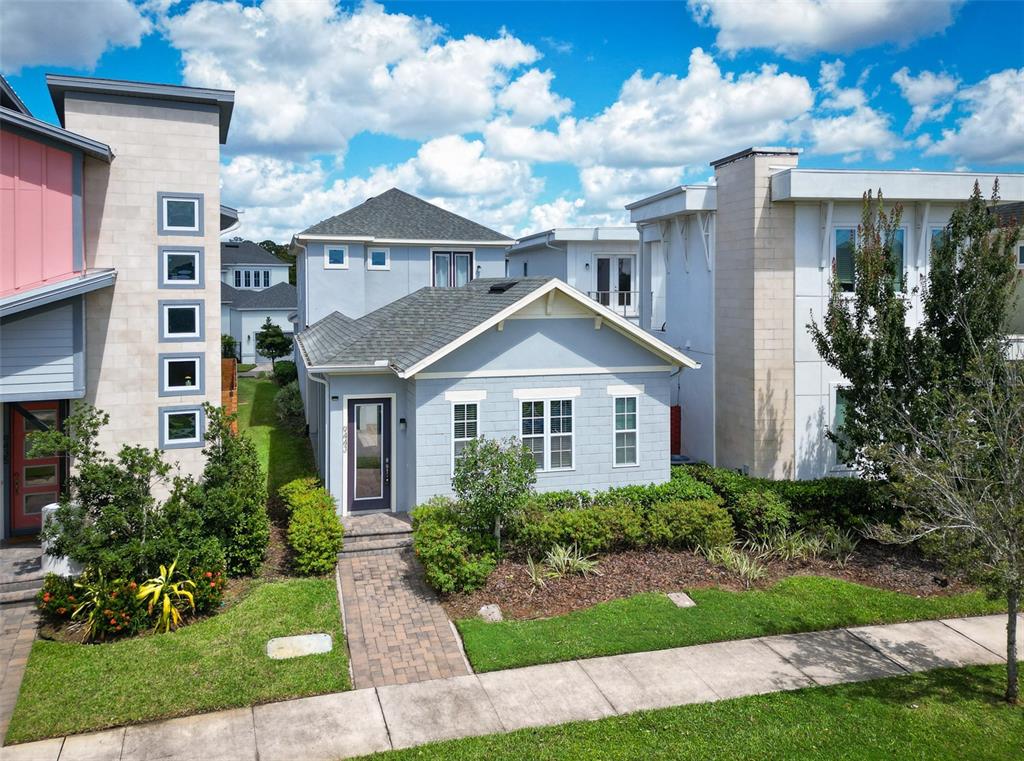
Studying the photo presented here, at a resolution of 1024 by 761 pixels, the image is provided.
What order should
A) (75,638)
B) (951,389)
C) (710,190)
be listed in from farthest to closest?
(710,190), (951,389), (75,638)

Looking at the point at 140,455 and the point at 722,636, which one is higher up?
the point at 140,455

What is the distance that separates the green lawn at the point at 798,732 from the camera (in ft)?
28.8

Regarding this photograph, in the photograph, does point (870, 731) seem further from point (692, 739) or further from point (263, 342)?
point (263, 342)

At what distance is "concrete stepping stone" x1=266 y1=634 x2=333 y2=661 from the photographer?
1094cm

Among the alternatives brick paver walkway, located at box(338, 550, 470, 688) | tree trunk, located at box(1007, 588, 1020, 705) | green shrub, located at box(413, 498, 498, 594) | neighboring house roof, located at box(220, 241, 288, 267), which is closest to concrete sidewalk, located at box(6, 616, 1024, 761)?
brick paver walkway, located at box(338, 550, 470, 688)

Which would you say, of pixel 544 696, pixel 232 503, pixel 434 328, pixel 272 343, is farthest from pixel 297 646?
pixel 272 343

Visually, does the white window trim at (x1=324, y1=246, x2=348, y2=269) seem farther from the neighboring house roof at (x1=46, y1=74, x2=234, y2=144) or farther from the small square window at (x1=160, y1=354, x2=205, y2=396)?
the small square window at (x1=160, y1=354, x2=205, y2=396)

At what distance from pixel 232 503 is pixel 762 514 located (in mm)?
9987

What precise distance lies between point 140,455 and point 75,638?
2.79m

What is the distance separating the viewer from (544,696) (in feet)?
33.0

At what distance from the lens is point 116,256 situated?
49.0 feet

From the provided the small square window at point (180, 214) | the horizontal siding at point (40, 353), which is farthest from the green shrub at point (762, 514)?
the horizontal siding at point (40, 353)

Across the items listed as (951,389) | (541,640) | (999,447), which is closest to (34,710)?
(541,640)

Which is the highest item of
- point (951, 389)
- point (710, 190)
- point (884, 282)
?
point (710, 190)
